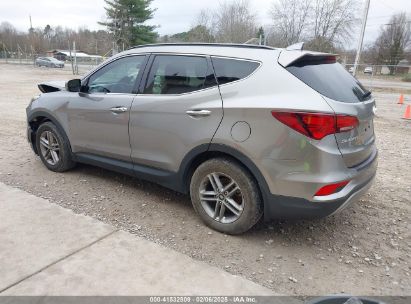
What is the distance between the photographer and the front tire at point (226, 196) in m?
3.22

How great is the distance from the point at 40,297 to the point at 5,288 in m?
0.30

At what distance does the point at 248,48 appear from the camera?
3.40m

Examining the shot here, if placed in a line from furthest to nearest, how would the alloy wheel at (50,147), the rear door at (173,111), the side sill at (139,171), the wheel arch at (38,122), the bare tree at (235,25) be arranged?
the bare tree at (235,25) → the alloy wheel at (50,147) → the wheel arch at (38,122) → the side sill at (139,171) → the rear door at (173,111)

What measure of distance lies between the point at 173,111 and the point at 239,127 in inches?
30.3

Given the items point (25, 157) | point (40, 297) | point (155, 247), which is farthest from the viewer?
point (25, 157)

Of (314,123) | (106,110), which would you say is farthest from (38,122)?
(314,123)

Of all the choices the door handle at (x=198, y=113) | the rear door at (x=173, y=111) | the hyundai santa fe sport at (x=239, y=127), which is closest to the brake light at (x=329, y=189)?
the hyundai santa fe sport at (x=239, y=127)

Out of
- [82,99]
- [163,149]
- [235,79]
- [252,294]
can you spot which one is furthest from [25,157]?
[252,294]

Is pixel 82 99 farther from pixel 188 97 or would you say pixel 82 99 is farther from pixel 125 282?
pixel 125 282

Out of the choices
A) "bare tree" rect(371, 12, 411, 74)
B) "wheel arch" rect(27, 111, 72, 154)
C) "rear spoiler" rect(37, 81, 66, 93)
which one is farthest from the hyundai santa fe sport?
"bare tree" rect(371, 12, 411, 74)

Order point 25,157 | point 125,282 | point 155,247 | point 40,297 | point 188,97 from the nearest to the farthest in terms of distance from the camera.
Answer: point 40,297
point 125,282
point 155,247
point 188,97
point 25,157

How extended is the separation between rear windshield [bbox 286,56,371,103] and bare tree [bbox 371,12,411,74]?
55890mm

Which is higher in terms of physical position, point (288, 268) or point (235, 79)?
point (235, 79)

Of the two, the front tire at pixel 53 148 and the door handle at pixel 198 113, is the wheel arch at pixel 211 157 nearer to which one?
the door handle at pixel 198 113
